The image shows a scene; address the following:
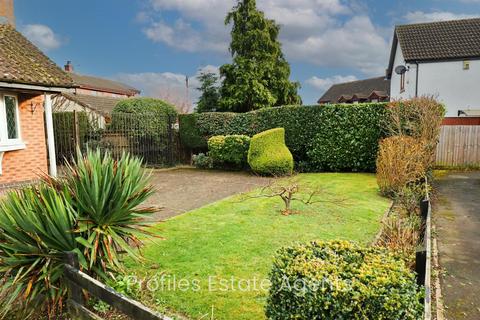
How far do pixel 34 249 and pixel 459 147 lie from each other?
52.8 ft

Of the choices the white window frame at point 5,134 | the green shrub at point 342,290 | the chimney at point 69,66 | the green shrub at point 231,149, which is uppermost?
the chimney at point 69,66

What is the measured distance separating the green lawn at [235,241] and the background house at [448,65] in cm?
1289

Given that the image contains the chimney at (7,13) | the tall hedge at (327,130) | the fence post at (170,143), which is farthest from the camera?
the fence post at (170,143)

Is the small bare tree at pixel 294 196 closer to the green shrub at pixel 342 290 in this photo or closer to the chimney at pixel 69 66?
the green shrub at pixel 342 290

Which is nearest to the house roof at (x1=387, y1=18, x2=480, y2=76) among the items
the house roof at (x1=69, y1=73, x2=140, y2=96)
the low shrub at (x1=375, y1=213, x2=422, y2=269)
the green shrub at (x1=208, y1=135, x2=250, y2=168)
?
the green shrub at (x1=208, y1=135, x2=250, y2=168)

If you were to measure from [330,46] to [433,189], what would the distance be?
8236 mm

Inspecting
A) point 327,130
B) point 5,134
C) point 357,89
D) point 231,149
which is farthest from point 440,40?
point 5,134

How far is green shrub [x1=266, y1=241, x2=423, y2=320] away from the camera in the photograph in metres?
2.18

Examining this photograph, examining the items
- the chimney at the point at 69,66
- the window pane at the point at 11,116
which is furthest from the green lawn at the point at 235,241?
the chimney at the point at 69,66

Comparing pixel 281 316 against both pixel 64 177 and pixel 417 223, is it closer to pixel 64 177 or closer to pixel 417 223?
pixel 64 177

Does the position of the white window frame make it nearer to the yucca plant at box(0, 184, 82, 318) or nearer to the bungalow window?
the bungalow window

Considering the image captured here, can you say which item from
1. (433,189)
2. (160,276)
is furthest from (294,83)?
(160,276)

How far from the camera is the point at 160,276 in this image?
3.94m

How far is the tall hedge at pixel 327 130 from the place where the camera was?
11938 millimetres
